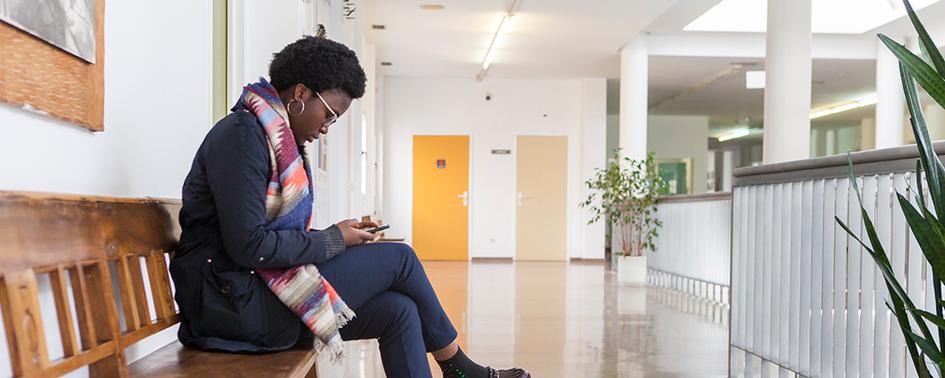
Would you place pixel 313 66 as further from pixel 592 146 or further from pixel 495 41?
pixel 592 146

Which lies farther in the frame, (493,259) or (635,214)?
(493,259)

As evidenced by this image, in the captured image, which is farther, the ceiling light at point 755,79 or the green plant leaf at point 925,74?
the ceiling light at point 755,79

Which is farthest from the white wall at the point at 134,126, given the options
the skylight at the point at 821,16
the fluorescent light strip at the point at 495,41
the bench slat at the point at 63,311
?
the skylight at the point at 821,16

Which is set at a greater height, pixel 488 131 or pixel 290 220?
pixel 488 131

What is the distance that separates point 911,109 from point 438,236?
468 inches

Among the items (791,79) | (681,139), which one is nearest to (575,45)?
(791,79)

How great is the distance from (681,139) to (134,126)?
53.2 feet

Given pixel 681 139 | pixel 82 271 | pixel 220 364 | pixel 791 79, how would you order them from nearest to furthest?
1. pixel 82 271
2. pixel 220 364
3. pixel 791 79
4. pixel 681 139

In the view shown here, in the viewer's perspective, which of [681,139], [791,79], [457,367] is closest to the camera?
[457,367]

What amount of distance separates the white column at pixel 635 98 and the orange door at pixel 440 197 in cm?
344

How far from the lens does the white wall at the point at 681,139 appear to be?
16.9 m

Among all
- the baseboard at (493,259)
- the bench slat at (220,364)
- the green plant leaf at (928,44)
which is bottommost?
the baseboard at (493,259)

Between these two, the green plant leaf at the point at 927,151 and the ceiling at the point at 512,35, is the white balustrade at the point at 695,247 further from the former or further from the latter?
the green plant leaf at the point at 927,151

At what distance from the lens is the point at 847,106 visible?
49.6 feet
